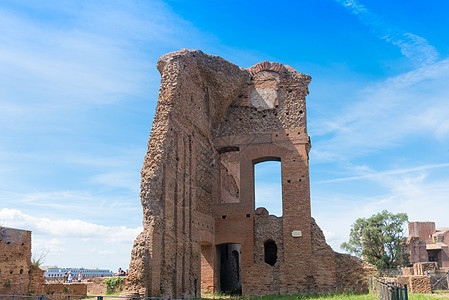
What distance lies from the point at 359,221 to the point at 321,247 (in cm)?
1939

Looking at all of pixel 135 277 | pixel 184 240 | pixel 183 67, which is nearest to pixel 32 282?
pixel 135 277

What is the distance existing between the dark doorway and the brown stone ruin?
0.06 meters

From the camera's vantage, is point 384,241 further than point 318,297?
Yes

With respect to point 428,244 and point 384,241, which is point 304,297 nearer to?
point 384,241

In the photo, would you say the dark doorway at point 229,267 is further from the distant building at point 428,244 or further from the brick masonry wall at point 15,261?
the distant building at point 428,244

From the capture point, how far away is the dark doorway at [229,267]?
68.9 feet

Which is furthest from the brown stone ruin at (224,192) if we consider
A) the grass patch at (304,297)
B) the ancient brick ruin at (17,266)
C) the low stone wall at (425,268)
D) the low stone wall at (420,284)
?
the low stone wall at (425,268)

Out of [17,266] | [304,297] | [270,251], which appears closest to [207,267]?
[270,251]

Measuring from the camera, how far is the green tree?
33.5m

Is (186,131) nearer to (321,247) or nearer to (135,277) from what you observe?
(135,277)

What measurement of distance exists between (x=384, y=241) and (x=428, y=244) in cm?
1355

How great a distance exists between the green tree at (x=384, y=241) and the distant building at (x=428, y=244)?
7127 mm

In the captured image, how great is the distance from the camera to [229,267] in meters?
21.9

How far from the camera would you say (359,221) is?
35656 mm
